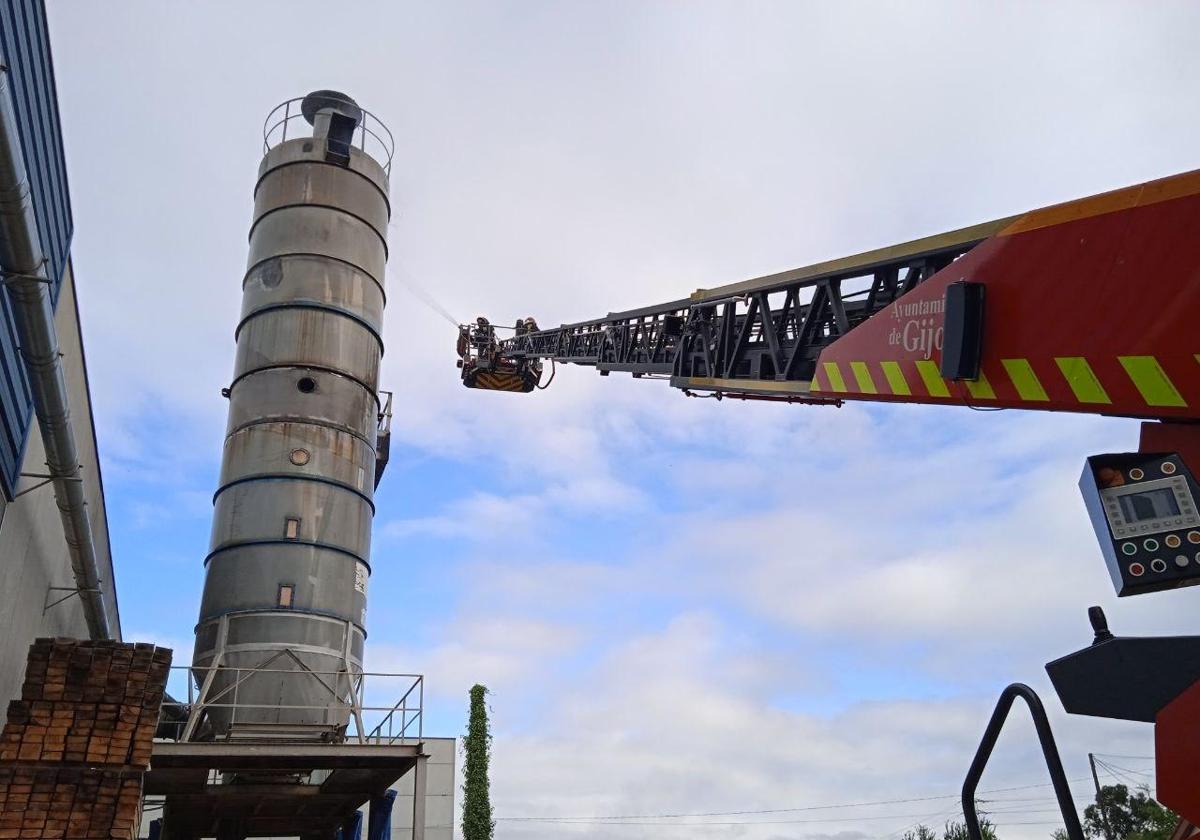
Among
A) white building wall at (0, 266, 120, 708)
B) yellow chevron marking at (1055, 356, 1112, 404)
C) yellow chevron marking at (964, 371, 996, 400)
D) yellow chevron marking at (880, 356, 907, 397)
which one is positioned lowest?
yellow chevron marking at (1055, 356, 1112, 404)

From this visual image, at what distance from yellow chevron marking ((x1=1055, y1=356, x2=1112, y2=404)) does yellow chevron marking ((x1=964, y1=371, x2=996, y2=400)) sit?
1.70 ft

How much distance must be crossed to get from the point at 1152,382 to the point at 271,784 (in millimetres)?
12094

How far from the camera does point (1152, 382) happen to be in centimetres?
406

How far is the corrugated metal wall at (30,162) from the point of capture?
8859 mm

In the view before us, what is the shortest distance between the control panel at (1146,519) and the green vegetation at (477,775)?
23.3 m

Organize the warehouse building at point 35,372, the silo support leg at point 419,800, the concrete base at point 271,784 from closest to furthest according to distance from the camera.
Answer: the warehouse building at point 35,372 < the silo support leg at point 419,800 < the concrete base at point 271,784

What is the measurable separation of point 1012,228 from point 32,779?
32.7 ft

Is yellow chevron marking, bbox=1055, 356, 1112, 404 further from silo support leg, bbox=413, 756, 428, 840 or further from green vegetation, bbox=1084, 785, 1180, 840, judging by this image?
green vegetation, bbox=1084, 785, 1180, 840

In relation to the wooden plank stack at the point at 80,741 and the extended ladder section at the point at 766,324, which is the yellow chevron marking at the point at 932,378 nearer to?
the extended ladder section at the point at 766,324

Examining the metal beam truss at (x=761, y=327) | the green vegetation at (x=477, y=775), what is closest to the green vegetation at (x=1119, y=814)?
the green vegetation at (x=477, y=775)

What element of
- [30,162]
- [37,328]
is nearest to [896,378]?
[37,328]

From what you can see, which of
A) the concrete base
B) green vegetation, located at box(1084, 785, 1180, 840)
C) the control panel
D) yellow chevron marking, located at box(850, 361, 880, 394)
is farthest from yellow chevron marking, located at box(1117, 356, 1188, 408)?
green vegetation, located at box(1084, 785, 1180, 840)

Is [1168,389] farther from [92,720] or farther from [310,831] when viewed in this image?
[310,831]

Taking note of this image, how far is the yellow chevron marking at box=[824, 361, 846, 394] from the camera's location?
6.63 meters
